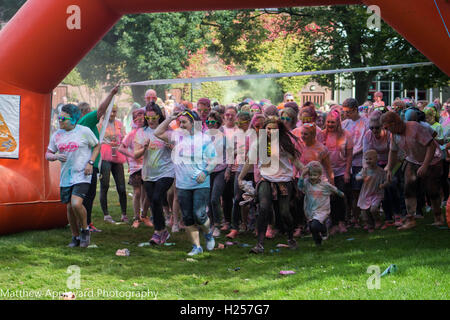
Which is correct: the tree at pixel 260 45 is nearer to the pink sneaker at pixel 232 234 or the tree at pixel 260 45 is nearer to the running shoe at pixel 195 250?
the pink sneaker at pixel 232 234

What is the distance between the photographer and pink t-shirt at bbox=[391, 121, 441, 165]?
9.80 metres

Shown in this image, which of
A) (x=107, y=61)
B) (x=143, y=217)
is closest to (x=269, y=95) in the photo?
(x=107, y=61)

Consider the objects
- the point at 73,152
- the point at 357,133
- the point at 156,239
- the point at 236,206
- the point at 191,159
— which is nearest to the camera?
the point at 191,159

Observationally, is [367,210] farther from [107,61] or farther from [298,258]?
[107,61]

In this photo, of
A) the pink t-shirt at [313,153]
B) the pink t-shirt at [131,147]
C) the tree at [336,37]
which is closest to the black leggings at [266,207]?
the pink t-shirt at [313,153]

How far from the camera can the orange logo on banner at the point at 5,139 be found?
32.0 feet

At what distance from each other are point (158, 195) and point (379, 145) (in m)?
3.50

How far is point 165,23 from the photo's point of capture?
37656mm

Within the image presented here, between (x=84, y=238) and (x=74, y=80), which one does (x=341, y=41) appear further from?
(x=74, y=80)

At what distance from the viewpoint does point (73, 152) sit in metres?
8.95

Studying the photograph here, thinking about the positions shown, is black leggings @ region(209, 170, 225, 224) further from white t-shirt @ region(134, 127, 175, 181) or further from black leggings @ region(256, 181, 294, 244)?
black leggings @ region(256, 181, 294, 244)

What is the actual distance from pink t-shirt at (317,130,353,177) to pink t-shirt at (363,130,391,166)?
36 cm

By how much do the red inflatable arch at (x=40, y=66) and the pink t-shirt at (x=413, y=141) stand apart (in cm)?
215

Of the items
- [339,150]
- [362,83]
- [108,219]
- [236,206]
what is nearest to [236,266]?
[236,206]
